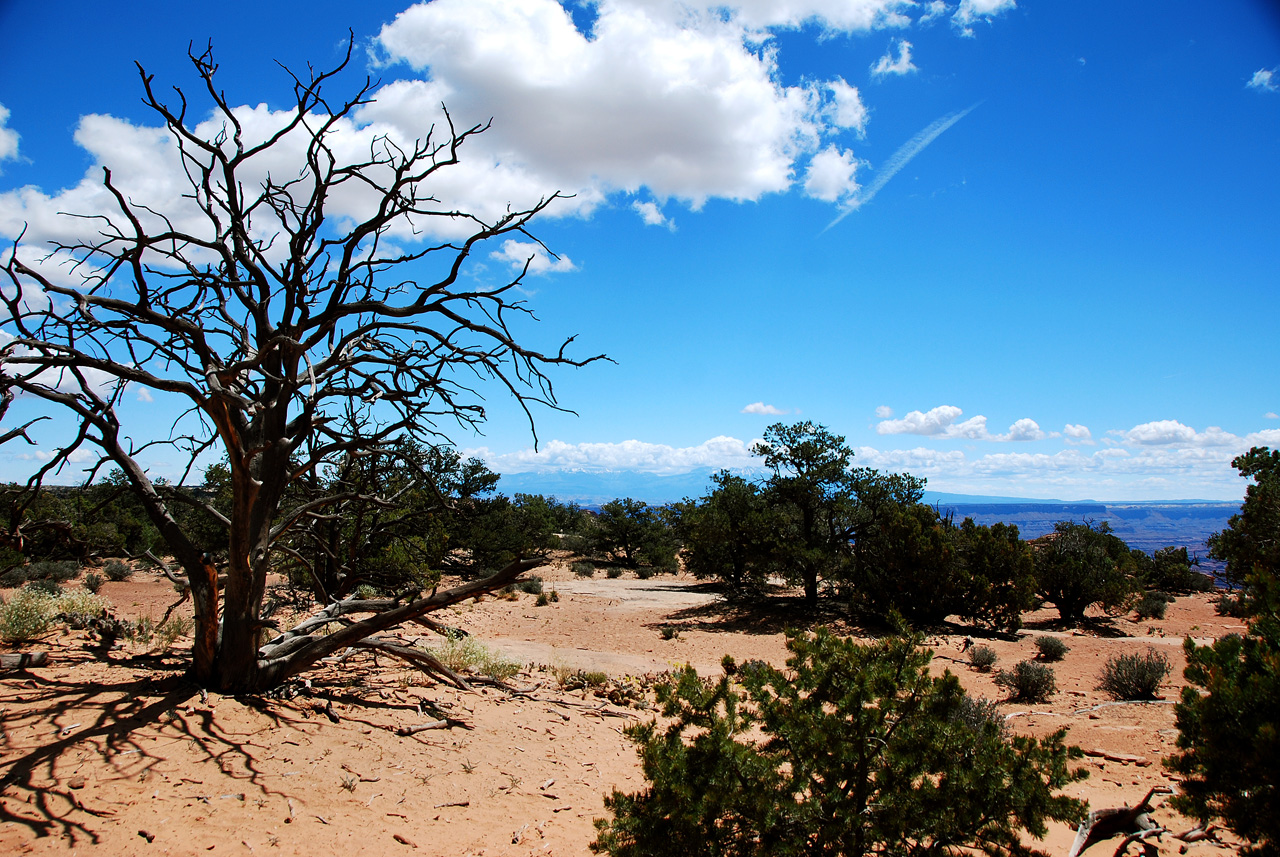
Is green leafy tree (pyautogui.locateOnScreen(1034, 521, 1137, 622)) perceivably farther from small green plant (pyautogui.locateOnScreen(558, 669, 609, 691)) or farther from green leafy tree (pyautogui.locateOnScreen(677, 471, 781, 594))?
small green plant (pyautogui.locateOnScreen(558, 669, 609, 691))

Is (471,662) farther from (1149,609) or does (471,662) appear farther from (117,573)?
(1149,609)

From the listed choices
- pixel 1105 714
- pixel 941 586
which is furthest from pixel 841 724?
pixel 941 586

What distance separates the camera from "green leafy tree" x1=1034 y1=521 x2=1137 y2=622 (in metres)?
18.8

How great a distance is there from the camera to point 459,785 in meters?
5.75

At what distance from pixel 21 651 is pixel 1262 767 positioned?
10705 millimetres

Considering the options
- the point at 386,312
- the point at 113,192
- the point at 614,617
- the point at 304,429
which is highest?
the point at 113,192

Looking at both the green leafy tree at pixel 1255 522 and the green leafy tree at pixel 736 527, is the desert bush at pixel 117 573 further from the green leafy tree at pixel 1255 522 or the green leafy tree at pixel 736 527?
the green leafy tree at pixel 1255 522

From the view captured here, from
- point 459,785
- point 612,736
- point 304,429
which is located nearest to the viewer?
point 459,785

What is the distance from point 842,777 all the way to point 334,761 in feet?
14.5

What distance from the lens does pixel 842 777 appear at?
3.64m

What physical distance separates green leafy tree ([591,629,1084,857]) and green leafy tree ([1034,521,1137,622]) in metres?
18.9

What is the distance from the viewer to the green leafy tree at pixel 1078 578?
1878cm

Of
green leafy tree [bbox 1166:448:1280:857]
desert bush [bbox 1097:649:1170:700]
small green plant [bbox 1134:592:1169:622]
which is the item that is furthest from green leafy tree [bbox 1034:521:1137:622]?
green leafy tree [bbox 1166:448:1280:857]

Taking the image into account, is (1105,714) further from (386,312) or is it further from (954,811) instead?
(386,312)
